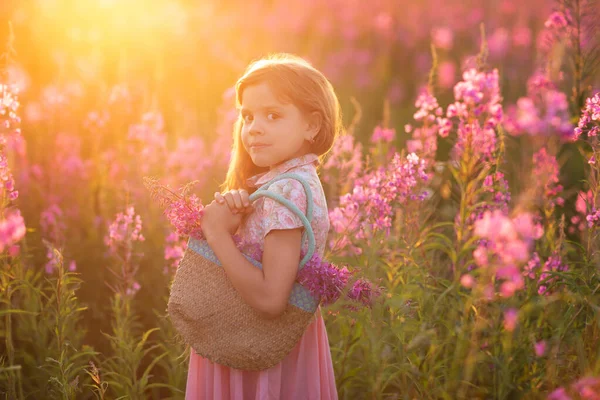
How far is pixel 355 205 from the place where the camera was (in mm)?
3289

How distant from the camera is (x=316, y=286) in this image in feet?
7.14

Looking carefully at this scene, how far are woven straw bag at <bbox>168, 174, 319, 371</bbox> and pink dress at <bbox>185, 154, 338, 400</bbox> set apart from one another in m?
0.06

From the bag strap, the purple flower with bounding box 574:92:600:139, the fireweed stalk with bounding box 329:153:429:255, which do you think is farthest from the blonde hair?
the purple flower with bounding box 574:92:600:139

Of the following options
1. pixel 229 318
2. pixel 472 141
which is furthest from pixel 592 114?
pixel 229 318

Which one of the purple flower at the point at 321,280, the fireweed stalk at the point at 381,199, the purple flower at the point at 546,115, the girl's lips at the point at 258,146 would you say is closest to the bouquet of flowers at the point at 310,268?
the purple flower at the point at 321,280

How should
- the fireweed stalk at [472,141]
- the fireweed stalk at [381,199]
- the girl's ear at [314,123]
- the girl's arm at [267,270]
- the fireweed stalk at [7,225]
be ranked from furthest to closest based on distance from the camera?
the fireweed stalk at [381,199]
the fireweed stalk at [472,141]
the fireweed stalk at [7,225]
the girl's ear at [314,123]
the girl's arm at [267,270]

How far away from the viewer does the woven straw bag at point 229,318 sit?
2.16m

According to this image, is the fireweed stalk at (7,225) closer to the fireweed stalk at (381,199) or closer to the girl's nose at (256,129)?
the girl's nose at (256,129)

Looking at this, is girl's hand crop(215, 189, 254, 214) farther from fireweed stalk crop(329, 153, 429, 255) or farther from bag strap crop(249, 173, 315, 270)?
fireweed stalk crop(329, 153, 429, 255)

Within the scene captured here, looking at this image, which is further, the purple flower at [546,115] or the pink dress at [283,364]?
the purple flower at [546,115]

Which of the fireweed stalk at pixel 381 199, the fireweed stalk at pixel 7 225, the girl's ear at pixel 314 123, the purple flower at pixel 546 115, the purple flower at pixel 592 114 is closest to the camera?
the girl's ear at pixel 314 123

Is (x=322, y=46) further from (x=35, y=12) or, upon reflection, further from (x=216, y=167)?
(x=216, y=167)

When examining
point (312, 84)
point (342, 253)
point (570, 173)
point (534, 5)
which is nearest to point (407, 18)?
point (534, 5)

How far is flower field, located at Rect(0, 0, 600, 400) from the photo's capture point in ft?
8.56
